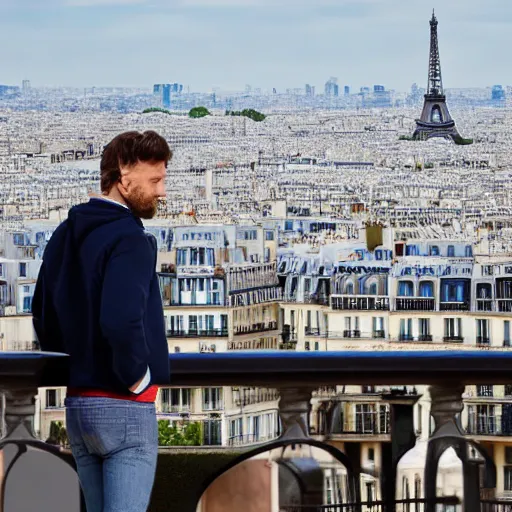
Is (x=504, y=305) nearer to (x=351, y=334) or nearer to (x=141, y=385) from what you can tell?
(x=351, y=334)

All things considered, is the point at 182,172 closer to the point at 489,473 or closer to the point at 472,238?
the point at 472,238

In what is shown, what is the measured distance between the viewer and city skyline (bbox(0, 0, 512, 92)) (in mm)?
47094

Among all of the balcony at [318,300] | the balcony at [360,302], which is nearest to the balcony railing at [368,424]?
the balcony at [360,302]

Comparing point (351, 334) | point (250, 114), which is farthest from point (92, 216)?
point (250, 114)

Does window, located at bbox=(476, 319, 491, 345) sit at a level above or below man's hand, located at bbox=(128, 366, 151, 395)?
below

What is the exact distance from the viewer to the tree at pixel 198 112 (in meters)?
48.5

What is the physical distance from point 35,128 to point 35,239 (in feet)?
56.0

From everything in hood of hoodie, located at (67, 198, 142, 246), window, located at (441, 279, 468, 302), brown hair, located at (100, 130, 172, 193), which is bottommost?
window, located at (441, 279, 468, 302)

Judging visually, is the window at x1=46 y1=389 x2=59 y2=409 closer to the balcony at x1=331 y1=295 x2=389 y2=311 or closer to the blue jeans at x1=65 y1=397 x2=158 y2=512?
the blue jeans at x1=65 y1=397 x2=158 y2=512

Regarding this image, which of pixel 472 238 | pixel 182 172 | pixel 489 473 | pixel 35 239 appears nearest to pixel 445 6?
pixel 182 172

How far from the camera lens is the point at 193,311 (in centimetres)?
2728

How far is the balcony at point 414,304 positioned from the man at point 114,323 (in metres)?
25.9

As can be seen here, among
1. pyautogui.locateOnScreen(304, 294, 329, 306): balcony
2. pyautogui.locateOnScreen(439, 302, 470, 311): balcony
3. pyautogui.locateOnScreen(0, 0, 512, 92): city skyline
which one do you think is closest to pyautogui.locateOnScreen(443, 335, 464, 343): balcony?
pyautogui.locateOnScreen(439, 302, 470, 311): balcony

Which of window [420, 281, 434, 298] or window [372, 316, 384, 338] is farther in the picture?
window [420, 281, 434, 298]
